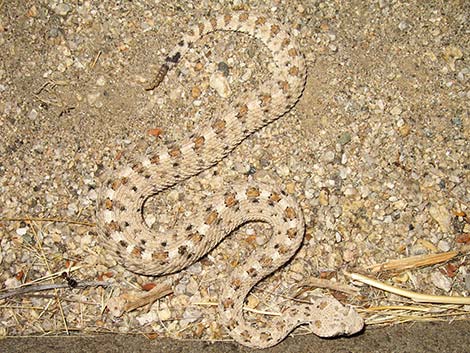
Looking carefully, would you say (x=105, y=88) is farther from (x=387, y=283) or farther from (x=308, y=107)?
(x=387, y=283)

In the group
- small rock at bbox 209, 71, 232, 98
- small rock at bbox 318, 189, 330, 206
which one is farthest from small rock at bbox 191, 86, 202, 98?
small rock at bbox 318, 189, 330, 206

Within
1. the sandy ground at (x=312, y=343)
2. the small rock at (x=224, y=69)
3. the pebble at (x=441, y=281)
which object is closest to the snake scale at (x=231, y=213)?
the sandy ground at (x=312, y=343)

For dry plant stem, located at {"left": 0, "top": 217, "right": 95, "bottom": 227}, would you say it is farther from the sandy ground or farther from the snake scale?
the sandy ground

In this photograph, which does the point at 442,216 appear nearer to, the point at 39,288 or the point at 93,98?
the point at 93,98

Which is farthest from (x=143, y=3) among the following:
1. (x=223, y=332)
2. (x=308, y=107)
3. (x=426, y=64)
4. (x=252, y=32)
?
(x=223, y=332)

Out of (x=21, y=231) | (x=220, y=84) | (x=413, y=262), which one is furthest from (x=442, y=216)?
→ (x=21, y=231)

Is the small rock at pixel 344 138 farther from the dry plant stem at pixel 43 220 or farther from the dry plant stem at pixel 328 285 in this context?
the dry plant stem at pixel 43 220
